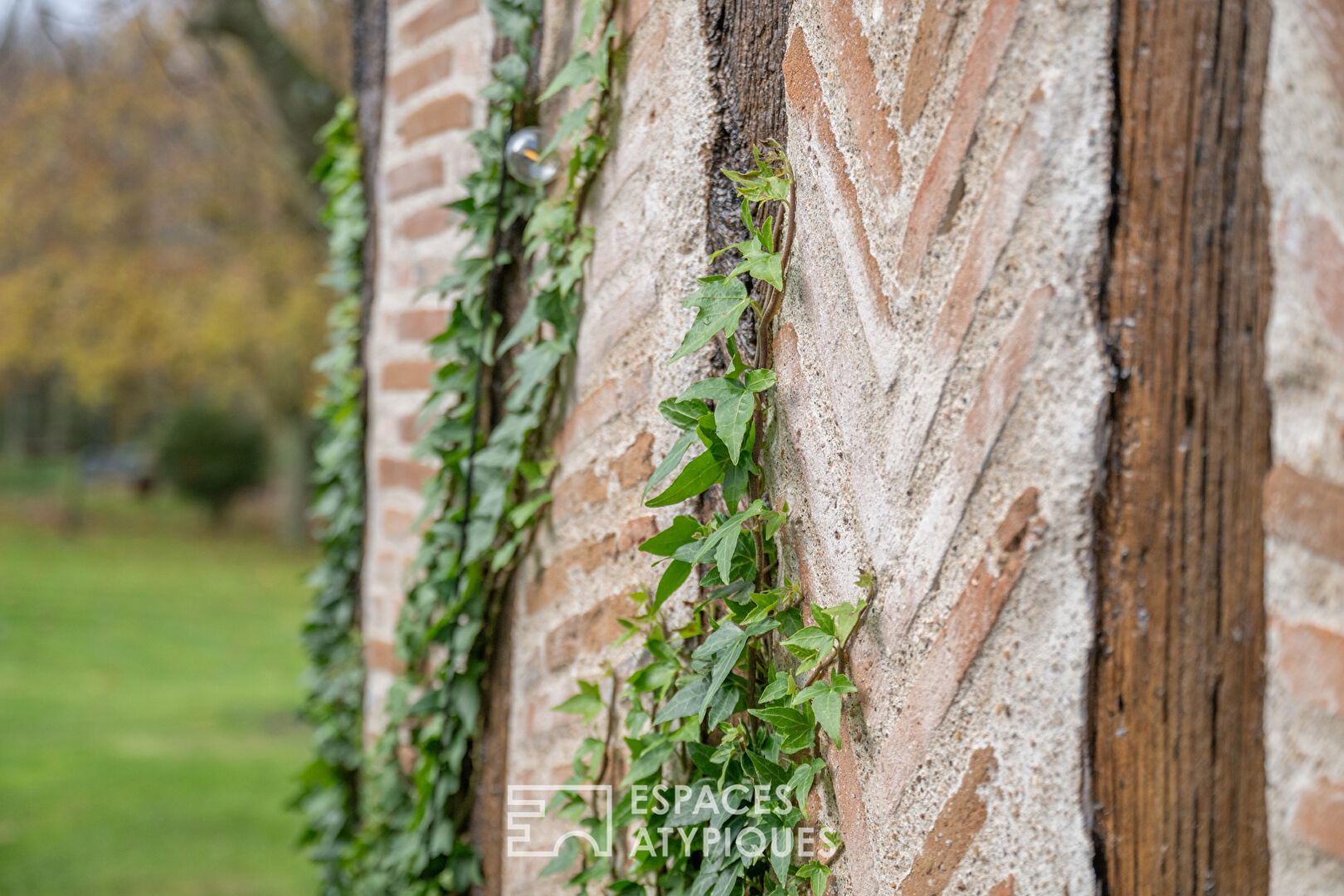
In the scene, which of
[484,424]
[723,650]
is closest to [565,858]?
[723,650]

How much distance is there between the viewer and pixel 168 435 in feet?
60.2

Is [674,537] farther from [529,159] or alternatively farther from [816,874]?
[529,159]

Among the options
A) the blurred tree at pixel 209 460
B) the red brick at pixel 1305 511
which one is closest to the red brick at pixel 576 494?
the red brick at pixel 1305 511

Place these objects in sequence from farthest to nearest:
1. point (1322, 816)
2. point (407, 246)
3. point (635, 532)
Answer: point (407, 246)
point (635, 532)
point (1322, 816)

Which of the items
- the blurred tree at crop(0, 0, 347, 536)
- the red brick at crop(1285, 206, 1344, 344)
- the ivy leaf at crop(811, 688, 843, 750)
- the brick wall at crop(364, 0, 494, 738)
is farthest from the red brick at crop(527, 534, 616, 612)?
the blurred tree at crop(0, 0, 347, 536)

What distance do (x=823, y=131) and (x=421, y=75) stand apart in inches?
49.4

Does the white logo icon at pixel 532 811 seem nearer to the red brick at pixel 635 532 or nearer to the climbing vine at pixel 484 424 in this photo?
the climbing vine at pixel 484 424

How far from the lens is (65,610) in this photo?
10633 millimetres

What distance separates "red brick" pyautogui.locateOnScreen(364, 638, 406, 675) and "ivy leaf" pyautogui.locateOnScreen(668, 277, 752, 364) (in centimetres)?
127

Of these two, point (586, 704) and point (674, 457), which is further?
point (586, 704)

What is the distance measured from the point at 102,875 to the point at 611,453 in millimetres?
4188

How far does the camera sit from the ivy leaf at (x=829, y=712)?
3.64 ft

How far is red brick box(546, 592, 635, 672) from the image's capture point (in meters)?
1.58

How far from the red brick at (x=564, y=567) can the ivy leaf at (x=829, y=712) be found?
1.70 feet
